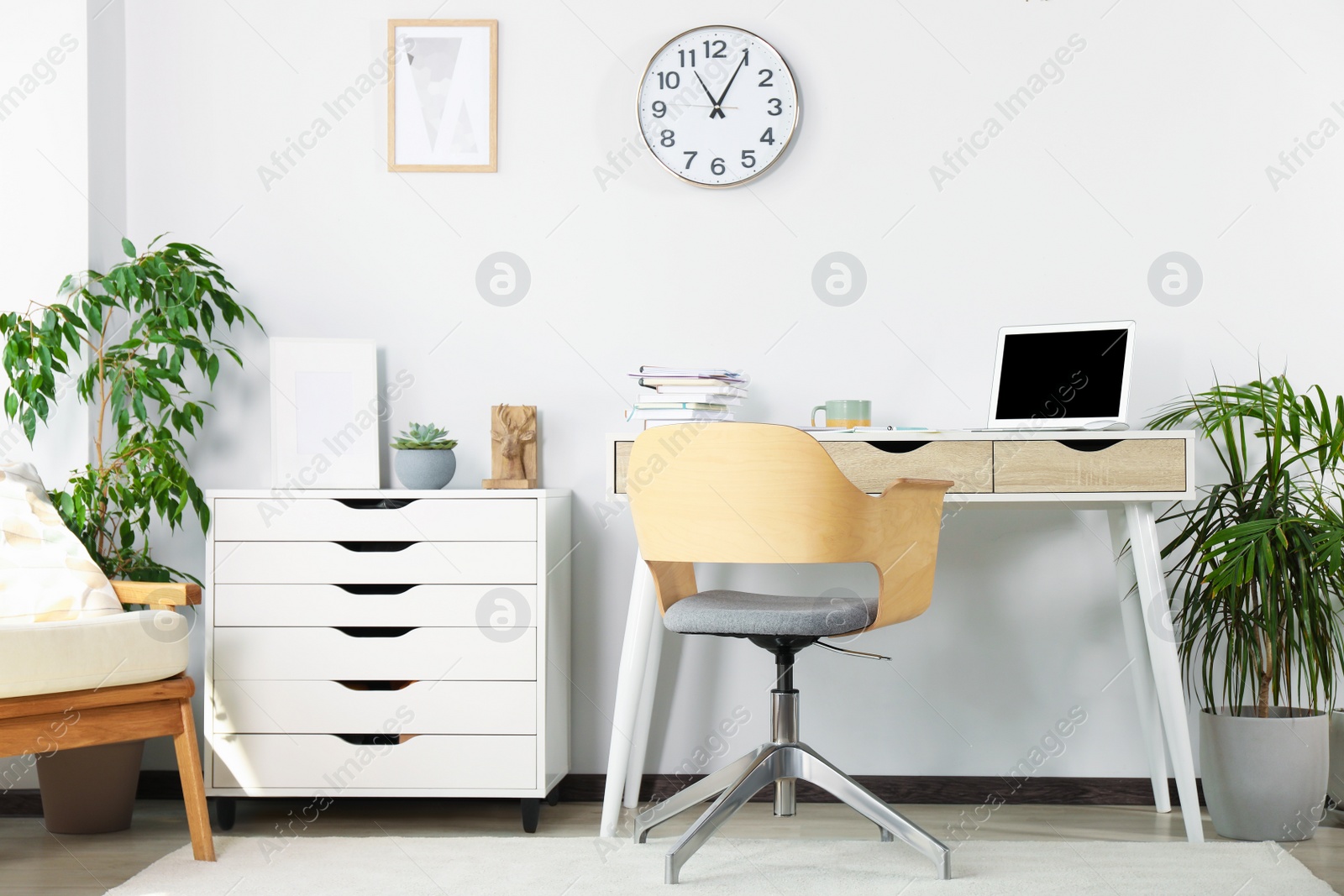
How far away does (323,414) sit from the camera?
2.51 m

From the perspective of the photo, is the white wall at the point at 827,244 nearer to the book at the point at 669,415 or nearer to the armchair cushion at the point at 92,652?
the book at the point at 669,415

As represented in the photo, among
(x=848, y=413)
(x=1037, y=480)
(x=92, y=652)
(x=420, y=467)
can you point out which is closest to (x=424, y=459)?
(x=420, y=467)

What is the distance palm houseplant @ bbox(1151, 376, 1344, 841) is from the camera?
212 centimetres

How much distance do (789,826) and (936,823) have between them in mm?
339

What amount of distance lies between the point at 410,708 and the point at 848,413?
1.21 meters

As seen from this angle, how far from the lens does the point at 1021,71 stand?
2609mm

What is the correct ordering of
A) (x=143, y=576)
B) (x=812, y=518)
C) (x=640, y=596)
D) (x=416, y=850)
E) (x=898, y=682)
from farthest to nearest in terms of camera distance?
(x=898, y=682), (x=143, y=576), (x=640, y=596), (x=416, y=850), (x=812, y=518)

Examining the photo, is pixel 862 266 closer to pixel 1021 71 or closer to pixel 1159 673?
pixel 1021 71

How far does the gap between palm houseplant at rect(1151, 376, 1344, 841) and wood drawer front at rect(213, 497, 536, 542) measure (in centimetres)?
149

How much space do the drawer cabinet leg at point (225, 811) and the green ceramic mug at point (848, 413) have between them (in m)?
1.60

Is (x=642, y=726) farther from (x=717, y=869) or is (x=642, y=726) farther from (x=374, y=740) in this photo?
(x=374, y=740)

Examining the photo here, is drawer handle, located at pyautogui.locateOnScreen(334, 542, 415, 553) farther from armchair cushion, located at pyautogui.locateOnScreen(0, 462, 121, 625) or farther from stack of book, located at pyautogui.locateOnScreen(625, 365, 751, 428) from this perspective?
stack of book, located at pyautogui.locateOnScreen(625, 365, 751, 428)

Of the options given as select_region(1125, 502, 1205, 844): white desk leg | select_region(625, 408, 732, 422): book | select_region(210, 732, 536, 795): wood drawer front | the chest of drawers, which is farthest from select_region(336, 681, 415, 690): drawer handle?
select_region(1125, 502, 1205, 844): white desk leg

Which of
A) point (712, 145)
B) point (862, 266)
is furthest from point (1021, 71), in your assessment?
point (712, 145)
